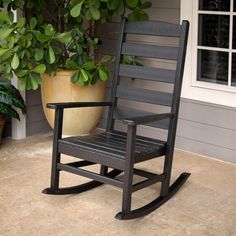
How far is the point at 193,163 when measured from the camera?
12.7 feet

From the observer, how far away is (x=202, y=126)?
401 cm

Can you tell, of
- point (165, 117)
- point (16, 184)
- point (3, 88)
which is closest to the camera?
point (165, 117)

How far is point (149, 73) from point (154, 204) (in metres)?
0.85

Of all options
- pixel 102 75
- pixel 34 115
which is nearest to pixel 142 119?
pixel 102 75

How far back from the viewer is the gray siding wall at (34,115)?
4500mm

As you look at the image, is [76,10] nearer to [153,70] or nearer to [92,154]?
[153,70]

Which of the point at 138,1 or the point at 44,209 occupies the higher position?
the point at 138,1

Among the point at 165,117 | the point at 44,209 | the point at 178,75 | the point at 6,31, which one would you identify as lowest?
the point at 44,209

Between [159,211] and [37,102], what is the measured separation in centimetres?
207

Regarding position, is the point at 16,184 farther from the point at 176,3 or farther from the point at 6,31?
the point at 176,3

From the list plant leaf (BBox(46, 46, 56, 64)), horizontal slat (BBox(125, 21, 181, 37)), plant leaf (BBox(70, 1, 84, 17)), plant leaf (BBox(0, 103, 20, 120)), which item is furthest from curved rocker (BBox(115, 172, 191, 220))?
plant leaf (BBox(0, 103, 20, 120))

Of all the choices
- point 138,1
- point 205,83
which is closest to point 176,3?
point 138,1

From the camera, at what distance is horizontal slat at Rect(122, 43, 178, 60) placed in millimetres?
3074

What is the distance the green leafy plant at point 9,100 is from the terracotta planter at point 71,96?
0.74 feet
